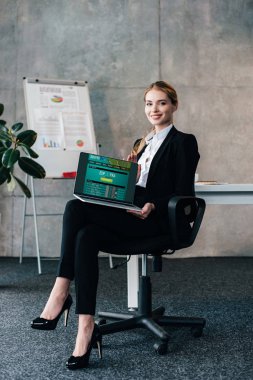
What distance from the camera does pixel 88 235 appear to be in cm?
213

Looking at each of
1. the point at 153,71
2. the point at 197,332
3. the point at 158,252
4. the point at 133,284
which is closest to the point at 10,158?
the point at 133,284

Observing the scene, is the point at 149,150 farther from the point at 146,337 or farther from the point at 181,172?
the point at 146,337

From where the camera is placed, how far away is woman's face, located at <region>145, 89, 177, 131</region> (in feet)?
8.38

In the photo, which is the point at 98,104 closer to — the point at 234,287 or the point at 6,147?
the point at 6,147

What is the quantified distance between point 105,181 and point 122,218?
20cm

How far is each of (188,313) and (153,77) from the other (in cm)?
318

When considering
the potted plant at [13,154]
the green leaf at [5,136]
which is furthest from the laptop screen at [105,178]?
the green leaf at [5,136]

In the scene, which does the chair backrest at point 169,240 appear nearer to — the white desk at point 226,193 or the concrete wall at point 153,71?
the white desk at point 226,193

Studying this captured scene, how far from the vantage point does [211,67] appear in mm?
5488

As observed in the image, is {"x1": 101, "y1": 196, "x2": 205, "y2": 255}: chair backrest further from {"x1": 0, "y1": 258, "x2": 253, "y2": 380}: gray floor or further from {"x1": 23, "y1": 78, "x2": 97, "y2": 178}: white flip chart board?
{"x1": 23, "y1": 78, "x2": 97, "y2": 178}: white flip chart board

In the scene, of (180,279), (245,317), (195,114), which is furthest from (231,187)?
(195,114)

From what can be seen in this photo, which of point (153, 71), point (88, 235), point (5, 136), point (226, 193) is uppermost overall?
point (153, 71)

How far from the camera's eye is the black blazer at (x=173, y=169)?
2400mm

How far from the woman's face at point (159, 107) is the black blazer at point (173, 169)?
0.14 meters
